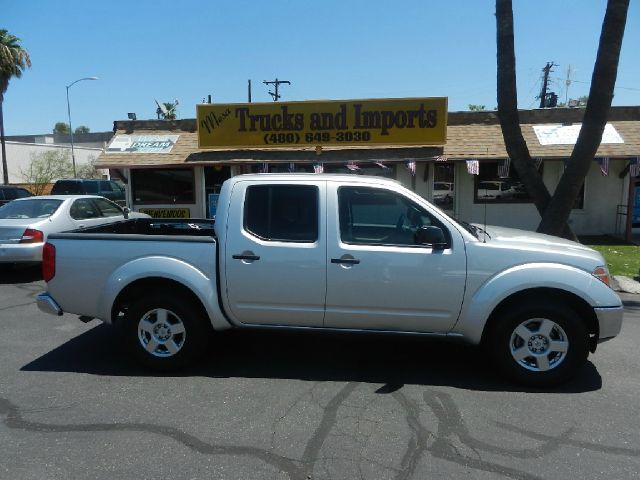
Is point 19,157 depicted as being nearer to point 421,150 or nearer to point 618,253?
point 421,150

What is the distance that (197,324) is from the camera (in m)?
4.44

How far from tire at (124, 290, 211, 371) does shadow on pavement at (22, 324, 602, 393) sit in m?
0.15

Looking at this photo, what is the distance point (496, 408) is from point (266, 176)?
2.80 m

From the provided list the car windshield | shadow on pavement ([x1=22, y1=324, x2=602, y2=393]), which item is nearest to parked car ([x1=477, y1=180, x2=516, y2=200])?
shadow on pavement ([x1=22, y1=324, x2=602, y2=393])

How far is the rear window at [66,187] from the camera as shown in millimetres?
19703

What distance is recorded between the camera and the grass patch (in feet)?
30.2

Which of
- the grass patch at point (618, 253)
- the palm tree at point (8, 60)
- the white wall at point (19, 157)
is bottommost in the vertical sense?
the grass patch at point (618, 253)

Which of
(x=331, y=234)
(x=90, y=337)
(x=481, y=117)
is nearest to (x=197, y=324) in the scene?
(x=331, y=234)

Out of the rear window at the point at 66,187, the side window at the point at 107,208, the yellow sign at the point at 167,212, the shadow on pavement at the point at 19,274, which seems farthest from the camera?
the rear window at the point at 66,187

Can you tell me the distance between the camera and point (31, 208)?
9.12 meters

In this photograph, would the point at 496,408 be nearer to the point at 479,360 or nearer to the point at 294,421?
the point at 479,360

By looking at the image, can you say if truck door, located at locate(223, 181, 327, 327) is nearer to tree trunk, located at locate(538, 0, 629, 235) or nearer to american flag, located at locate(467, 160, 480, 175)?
tree trunk, located at locate(538, 0, 629, 235)

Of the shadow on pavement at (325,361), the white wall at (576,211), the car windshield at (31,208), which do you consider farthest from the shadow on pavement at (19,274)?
the white wall at (576,211)

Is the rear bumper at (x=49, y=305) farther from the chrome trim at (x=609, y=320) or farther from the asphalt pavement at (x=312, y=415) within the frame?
the chrome trim at (x=609, y=320)
